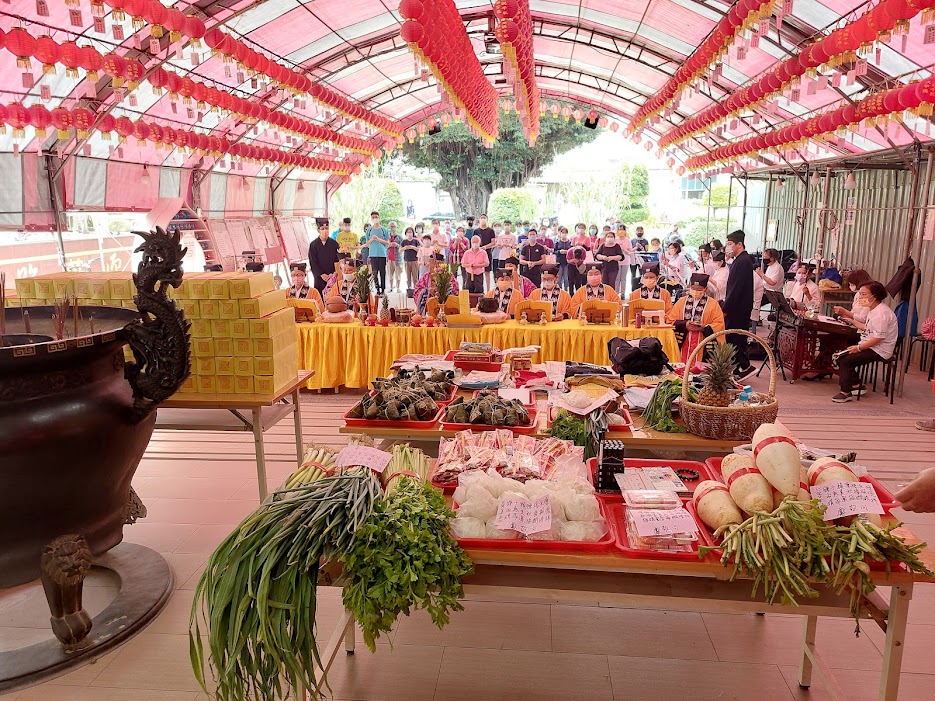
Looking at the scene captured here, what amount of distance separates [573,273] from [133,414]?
11742 mm

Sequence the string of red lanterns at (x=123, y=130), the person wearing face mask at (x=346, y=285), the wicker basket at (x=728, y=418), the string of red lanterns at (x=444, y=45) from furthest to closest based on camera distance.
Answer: the string of red lanterns at (x=123, y=130), the person wearing face mask at (x=346, y=285), the string of red lanterns at (x=444, y=45), the wicker basket at (x=728, y=418)

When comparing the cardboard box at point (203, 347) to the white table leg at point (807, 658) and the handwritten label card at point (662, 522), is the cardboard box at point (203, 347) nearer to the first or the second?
the handwritten label card at point (662, 522)

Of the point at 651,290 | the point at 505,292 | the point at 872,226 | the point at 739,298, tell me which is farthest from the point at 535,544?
the point at 872,226

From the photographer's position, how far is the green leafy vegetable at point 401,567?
1.79 meters

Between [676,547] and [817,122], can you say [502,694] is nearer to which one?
[676,547]

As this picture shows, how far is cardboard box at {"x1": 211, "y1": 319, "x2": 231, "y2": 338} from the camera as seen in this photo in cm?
376

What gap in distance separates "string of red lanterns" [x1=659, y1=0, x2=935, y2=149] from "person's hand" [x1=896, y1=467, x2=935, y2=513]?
137 inches

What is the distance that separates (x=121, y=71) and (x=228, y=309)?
4911 mm

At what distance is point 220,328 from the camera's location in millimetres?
3762

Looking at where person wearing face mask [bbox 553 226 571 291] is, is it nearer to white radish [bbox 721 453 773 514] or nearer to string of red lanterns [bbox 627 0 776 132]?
string of red lanterns [bbox 627 0 776 132]

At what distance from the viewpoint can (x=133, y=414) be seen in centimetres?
278

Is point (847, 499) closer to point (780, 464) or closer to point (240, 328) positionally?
point (780, 464)

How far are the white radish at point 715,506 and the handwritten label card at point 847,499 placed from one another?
0.23 m

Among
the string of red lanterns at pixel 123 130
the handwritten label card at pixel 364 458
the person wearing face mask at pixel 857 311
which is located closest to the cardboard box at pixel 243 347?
the handwritten label card at pixel 364 458
